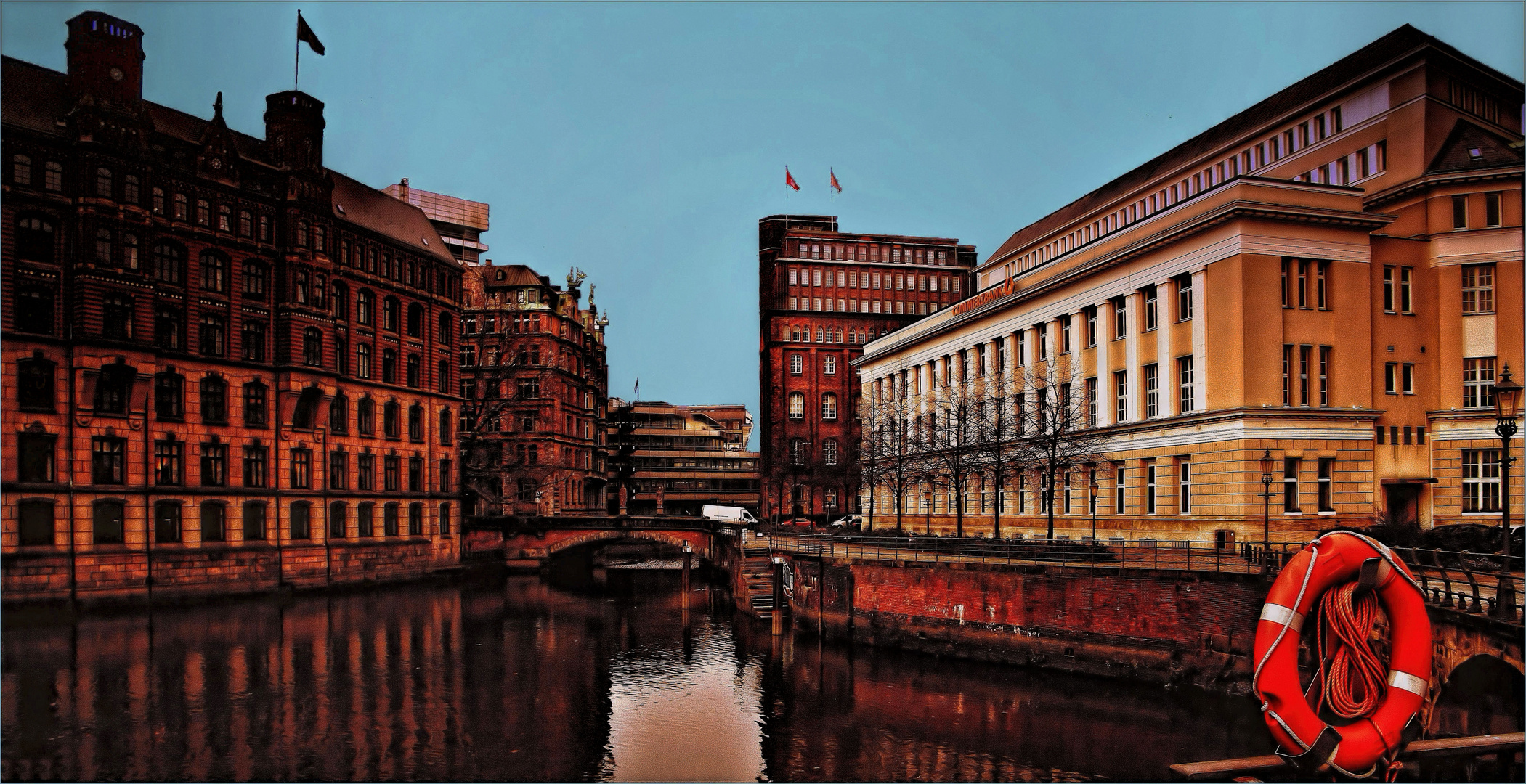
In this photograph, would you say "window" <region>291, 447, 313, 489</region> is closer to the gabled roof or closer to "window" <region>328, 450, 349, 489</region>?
"window" <region>328, 450, 349, 489</region>

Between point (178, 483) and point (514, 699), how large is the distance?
31294 mm

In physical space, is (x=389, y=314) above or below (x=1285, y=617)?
above

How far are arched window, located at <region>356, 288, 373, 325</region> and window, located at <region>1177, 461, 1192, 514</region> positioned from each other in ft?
161

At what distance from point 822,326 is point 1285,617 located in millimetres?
90457

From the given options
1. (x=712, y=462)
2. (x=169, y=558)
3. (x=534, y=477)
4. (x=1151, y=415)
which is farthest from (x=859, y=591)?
(x=712, y=462)

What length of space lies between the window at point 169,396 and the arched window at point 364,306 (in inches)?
547

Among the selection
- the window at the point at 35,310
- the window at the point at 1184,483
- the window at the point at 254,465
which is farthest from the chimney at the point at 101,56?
the window at the point at 1184,483

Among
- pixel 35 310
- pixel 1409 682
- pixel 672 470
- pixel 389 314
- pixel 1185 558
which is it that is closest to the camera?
pixel 1409 682

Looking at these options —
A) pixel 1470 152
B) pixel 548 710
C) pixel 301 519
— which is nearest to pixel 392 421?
pixel 301 519

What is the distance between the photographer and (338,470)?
223 ft

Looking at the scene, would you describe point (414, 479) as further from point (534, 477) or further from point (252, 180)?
point (252, 180)

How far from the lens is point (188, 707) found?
3281 centimetres

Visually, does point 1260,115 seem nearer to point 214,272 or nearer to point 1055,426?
point 1055,426

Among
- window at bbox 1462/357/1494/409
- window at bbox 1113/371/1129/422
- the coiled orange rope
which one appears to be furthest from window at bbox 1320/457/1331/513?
the coiled orange rope
